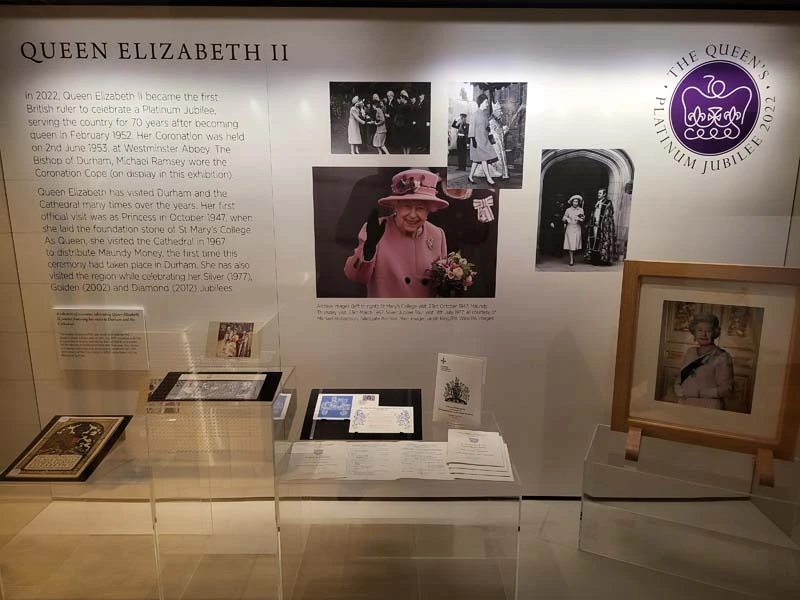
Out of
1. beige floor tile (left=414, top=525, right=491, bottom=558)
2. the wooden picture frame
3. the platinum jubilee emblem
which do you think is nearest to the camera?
the wooden picture frame

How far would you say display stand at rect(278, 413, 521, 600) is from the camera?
1.41 metres

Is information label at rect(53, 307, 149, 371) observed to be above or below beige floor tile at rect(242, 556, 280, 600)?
above

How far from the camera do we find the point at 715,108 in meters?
1.51

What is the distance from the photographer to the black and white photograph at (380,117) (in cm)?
152

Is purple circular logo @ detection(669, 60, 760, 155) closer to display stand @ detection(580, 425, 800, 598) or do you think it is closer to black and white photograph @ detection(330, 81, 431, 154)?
black and white photograph @ detection(330, 81, 431, 154)

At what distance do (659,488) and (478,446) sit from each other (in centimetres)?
60

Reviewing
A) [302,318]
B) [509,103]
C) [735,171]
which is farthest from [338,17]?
[735,171]

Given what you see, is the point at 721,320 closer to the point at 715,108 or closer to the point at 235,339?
the point at 715,108

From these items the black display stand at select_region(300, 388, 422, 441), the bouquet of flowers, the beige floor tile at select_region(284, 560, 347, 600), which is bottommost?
the beige floor tile at select_region(284, 560, 347, 600)

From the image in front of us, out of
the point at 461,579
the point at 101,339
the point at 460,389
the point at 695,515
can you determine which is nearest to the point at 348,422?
the point at 460,389

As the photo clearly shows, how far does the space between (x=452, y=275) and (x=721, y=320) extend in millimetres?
804

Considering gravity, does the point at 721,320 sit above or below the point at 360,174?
below

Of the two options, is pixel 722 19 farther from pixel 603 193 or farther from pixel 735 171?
pixel 603 193

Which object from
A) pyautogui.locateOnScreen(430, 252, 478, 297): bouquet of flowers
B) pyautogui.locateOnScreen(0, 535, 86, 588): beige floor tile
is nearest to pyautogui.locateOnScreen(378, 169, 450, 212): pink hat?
pyautogui.locateOnScreen(430, 252, 478, 297): bouquet of flowers
